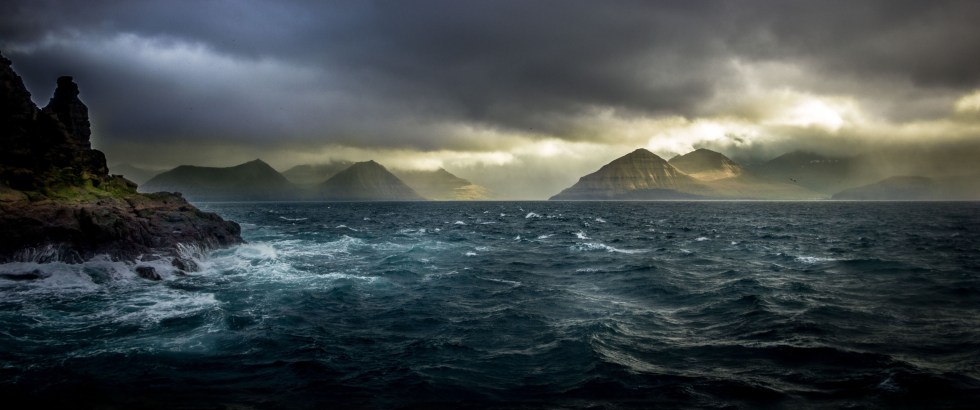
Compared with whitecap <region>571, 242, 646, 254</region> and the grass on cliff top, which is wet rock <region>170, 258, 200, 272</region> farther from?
whitecap <region>571, 242, 646, 254</region>

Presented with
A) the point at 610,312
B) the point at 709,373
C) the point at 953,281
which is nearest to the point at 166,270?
the point at 610,312

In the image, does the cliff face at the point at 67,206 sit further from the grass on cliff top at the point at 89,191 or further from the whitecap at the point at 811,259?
the whitecap at the point at 811,259

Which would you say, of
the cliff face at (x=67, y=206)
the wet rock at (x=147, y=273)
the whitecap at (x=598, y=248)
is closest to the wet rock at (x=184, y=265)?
the cliff face at (x=67, y=206)

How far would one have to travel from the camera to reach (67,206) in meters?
30.4

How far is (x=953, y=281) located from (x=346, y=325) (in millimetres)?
30125

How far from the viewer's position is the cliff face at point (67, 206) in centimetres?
2769

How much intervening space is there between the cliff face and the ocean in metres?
2.30

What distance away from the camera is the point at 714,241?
48656 mm

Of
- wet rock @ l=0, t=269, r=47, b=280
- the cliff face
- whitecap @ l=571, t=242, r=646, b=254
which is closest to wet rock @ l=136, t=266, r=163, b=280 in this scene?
the cliff face

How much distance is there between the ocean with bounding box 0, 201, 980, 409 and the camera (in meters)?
11.5

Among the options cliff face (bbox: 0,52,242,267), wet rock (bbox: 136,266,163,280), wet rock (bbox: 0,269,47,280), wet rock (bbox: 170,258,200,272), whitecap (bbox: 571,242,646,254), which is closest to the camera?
wet rock (bbox: 0,269,47,280)

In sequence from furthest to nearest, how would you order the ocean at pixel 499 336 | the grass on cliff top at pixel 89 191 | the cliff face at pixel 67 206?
1. the grass on cliff top at pixel 89 191
2. the cliff face at pixel 67 206
3. the ocean at pixel 499 336

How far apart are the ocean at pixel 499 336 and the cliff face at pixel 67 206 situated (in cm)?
230

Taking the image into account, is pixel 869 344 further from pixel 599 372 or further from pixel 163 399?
→ pixel 163 399
